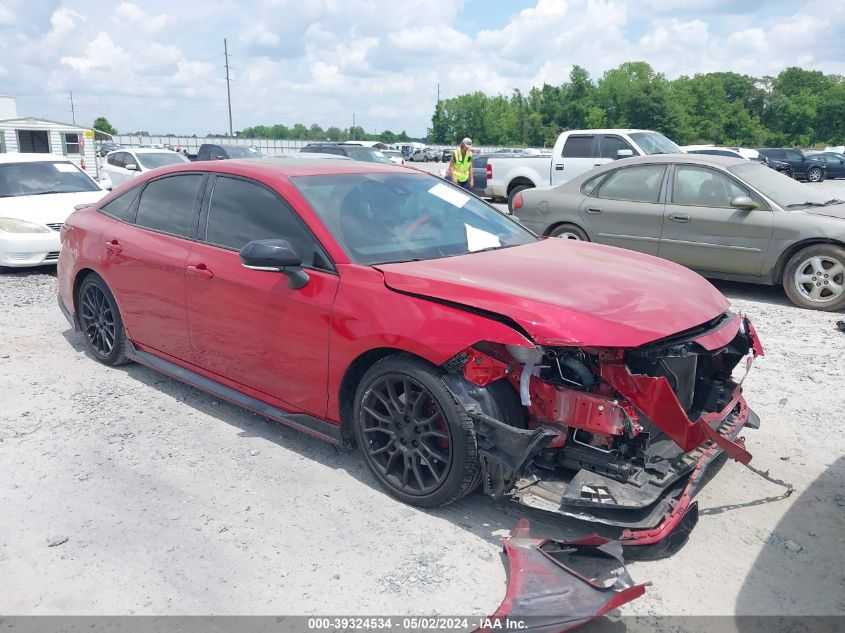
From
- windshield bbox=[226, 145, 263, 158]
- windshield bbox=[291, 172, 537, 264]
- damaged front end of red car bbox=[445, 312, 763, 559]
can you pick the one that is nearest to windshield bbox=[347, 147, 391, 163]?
windshield bbox=[226, 145, 263, 158]

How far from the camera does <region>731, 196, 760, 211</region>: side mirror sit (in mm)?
7656

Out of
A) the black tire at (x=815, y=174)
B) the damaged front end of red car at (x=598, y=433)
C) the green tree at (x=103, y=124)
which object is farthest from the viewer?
the green tree at (x=103, y=124)

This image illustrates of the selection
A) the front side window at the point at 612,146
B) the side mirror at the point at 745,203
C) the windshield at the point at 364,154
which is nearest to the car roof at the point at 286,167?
the side mirror at the point at 745,203

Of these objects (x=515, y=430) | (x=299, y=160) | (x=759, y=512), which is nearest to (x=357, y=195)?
(x=299, y=160)

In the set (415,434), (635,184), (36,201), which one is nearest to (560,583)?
(415,434)

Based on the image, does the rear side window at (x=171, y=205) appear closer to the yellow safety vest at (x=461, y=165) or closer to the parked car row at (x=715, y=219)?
the parked car row at (x=715, y=219)

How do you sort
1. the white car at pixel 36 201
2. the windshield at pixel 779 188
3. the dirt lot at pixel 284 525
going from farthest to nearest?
the white car at pixel 36 201
the windshield at pixel 779 188
the dirt lot at pixel 284 525

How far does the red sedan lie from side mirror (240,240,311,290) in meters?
0.01

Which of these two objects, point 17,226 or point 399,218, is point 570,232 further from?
point 17,226

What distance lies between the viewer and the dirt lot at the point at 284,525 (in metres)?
2.89

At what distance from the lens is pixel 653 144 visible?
44.0 feet

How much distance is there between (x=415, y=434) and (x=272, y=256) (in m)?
1.17

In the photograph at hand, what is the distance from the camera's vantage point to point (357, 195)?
4.17 metres

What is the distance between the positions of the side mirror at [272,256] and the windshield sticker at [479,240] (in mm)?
1037
